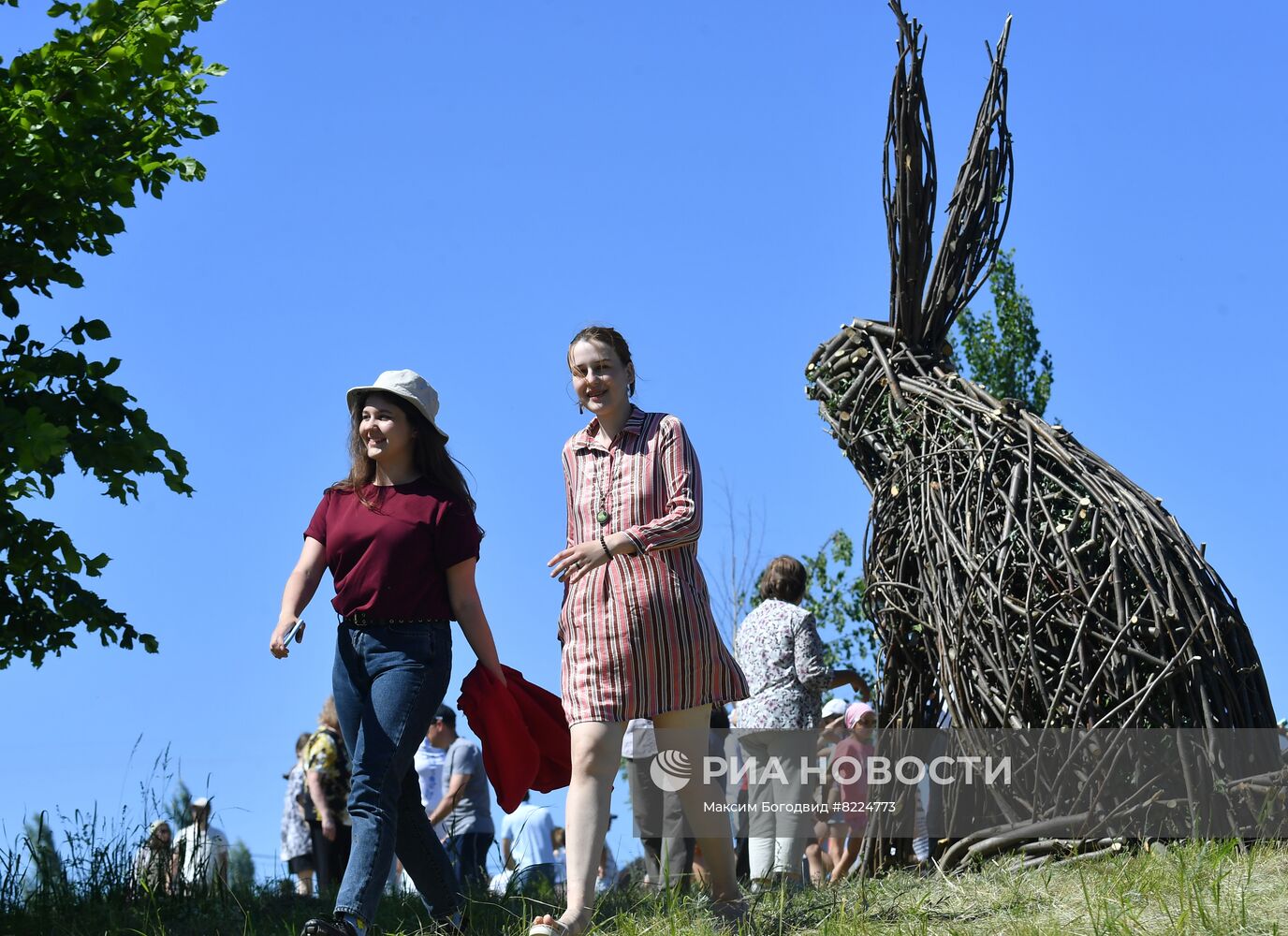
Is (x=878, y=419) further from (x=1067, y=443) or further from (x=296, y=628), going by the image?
(x=296, y=628)

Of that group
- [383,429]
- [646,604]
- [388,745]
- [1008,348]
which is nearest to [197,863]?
[388,745]

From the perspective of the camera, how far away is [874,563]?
5309 mm

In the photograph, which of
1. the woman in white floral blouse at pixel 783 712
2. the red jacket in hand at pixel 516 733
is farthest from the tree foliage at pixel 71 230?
the woman in white floral blouse at pixel 783 712

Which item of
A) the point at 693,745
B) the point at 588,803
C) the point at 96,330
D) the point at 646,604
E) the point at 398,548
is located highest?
the point at 96,330

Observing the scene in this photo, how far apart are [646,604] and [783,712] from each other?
2.05m

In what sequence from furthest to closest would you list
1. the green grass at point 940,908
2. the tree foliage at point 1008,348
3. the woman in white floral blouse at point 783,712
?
1. the tree foliage at point 1008,348
2. the woman in white floral blouse at point 783,712
3. the green grass at point 940,908

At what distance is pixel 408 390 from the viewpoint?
423 cm

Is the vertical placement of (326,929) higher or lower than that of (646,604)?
lower

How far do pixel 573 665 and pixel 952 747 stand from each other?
5.49ft

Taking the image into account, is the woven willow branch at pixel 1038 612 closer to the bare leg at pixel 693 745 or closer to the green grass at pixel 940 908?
the green grass at pixel 940 908

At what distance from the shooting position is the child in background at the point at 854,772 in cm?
566

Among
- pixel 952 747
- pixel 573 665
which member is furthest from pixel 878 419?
pixel 573 665

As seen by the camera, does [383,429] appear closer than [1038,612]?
Yes

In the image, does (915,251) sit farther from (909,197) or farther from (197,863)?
(197,863)
